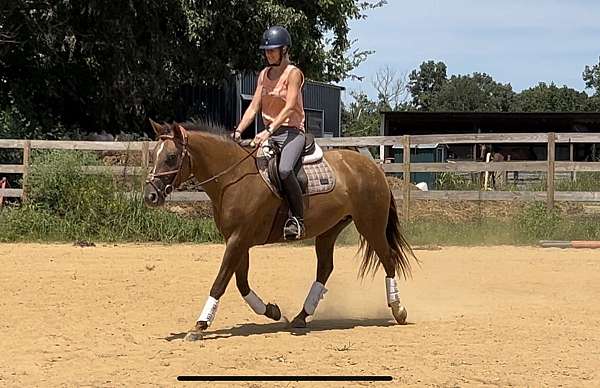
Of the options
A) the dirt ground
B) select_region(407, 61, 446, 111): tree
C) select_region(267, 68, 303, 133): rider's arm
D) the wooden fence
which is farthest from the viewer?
select_region(407, 61, 446, 111): tree

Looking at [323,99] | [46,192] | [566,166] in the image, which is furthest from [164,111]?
[323,99]

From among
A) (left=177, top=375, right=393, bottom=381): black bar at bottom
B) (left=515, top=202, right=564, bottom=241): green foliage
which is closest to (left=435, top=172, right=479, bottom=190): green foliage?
A: (left=515, top=202, right=564, bottom=241): green foliage

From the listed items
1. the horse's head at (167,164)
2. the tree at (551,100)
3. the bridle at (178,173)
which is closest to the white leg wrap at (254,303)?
the bridle at (178,173)

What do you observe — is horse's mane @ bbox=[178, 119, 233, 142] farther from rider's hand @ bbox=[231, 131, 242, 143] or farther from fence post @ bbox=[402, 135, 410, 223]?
fence post @ bbox=[402, 135, 410, 223]

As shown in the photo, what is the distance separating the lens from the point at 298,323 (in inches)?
311

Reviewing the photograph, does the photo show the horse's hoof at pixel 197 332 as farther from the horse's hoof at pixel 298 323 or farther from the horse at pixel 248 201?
the horse's hoof at pixel 298 323

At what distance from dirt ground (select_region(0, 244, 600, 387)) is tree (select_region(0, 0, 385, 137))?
920cm

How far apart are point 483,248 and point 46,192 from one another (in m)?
8.21

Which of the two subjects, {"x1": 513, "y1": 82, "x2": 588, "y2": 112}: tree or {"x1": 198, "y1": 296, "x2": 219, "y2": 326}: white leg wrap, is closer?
{"x1": 198, "y1": 296, "x2": 219, "y2": 326}: white leg wrap

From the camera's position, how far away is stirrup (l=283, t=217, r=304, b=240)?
7699mm

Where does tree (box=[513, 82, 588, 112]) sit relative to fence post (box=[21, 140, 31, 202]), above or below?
above

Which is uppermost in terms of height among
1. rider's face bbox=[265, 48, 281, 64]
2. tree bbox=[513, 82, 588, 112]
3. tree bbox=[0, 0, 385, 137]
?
tree bbox=[513, 82, 588, 112]

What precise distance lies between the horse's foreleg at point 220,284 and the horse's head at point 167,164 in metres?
0.72

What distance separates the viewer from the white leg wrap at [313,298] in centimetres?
A: 799
